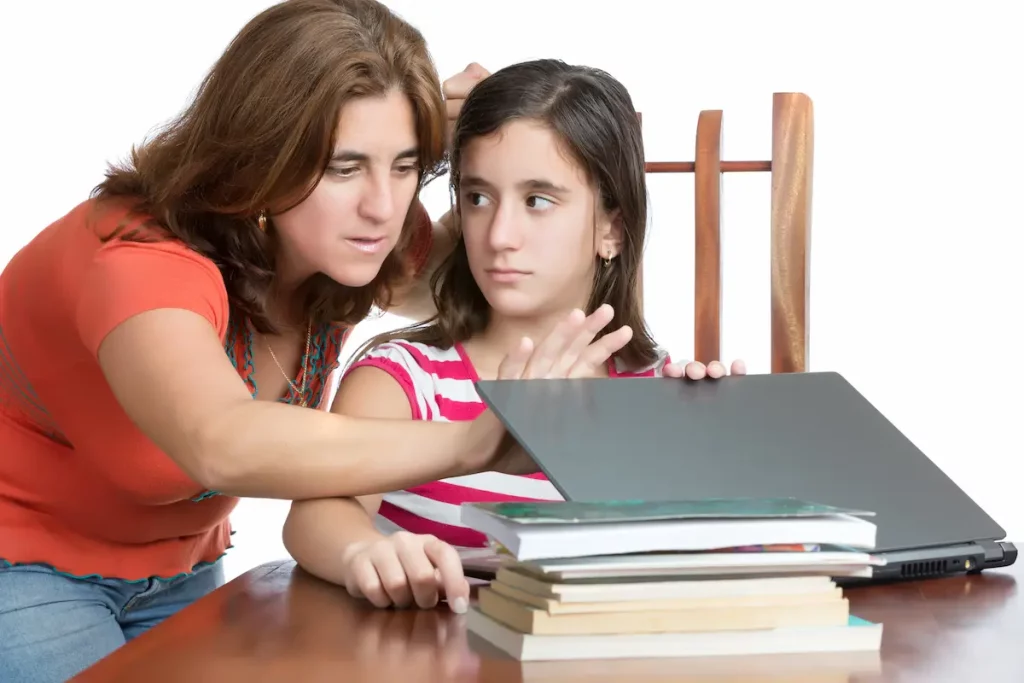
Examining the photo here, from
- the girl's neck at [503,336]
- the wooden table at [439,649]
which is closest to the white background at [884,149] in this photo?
the girl's neck at [503,336]

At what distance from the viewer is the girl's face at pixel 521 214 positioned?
53.6 inches

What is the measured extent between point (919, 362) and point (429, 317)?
5.15 ft

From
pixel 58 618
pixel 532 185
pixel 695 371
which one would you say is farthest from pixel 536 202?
pixel 58 618

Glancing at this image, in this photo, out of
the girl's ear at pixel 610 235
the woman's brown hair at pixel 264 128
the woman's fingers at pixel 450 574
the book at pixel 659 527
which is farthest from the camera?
the girl's ear at pixel 610 235

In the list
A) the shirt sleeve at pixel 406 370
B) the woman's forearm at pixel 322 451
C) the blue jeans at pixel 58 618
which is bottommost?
the blue jeans at pixel 58 618

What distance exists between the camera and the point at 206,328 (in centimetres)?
104

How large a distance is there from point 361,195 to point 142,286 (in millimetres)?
246

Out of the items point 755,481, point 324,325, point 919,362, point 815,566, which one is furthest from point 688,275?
point 815,566

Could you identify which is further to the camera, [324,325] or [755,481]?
[324,325]

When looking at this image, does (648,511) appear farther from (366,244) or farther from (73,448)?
(73,448)

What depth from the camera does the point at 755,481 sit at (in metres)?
0.89

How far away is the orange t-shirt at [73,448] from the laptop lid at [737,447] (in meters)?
0.43

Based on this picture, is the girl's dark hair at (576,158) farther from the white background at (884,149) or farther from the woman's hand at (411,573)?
the white background at (884,149)

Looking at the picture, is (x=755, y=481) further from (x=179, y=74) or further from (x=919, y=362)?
(x=179, y=74)
